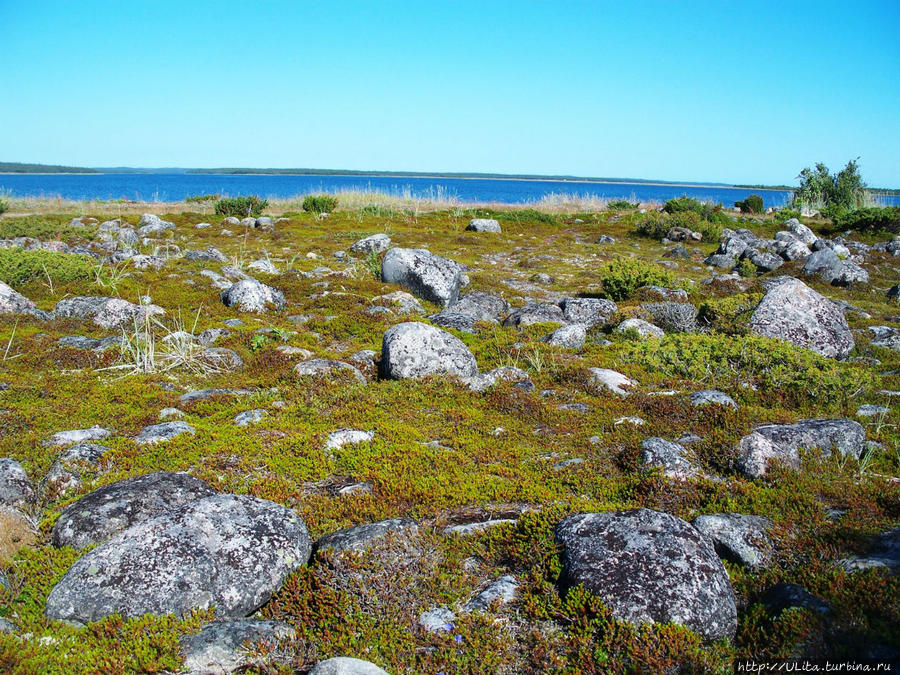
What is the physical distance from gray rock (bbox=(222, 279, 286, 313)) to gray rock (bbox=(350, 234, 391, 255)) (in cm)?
908

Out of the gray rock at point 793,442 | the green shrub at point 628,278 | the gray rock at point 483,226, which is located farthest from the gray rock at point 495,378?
the gray rock at point 483,226

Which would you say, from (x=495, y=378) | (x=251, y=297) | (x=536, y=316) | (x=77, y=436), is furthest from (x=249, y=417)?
(x=536, y=316)

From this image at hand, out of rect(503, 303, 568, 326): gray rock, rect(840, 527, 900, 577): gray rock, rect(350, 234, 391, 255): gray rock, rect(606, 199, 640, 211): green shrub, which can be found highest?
rect(606, 199, 640, 211): green shrub

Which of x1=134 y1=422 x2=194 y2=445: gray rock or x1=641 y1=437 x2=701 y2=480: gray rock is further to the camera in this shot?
x1=134 y1=422 x2=194 y2=445: gray rock

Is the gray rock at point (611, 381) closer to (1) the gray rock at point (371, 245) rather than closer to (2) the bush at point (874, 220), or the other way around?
(1) the gray rock at point (371, 245)

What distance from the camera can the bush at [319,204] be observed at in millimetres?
37594

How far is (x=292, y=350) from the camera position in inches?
397

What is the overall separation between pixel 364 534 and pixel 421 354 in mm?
4490

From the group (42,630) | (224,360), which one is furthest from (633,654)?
(224,360)

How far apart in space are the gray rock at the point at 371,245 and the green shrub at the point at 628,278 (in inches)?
398

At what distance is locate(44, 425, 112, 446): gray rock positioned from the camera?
6426mm

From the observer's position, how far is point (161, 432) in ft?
22.3

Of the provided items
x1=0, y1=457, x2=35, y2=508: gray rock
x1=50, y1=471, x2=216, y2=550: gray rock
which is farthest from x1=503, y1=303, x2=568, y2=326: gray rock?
x1=0, y1=457, x2=35, y2=508: gray rock

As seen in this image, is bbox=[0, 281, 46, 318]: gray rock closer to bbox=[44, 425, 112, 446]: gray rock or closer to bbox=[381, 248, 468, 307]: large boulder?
bbox=[44, 425, 112, 446]: gray rock
